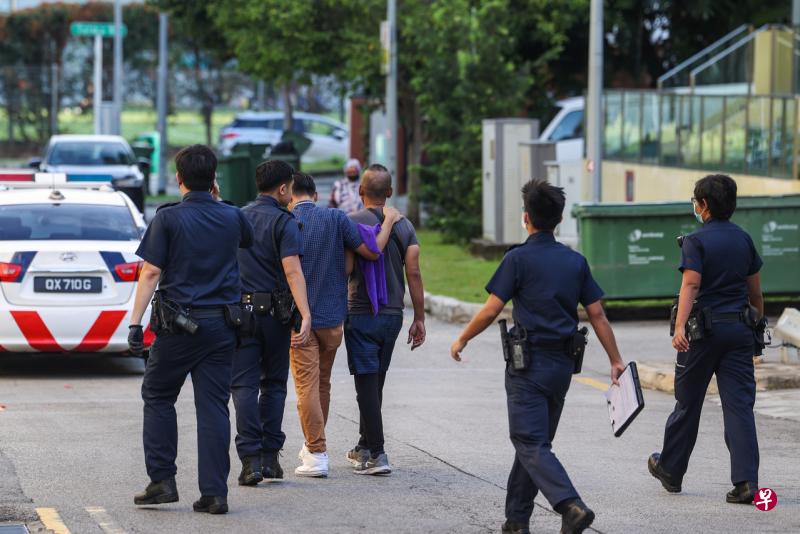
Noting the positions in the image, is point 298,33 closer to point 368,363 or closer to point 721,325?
point 368,363

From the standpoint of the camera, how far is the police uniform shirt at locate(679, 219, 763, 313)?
321 inches

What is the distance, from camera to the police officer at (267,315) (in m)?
8.35

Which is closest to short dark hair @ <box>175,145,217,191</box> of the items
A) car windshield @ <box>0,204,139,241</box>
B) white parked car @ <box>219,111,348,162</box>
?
car windshield @ <box>0,204,139,241</box>

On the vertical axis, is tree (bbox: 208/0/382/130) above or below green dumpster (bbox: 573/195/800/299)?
above

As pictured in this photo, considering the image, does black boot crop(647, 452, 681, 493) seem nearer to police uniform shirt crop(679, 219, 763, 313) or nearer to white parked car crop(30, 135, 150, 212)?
police uniform shirt crop(679, 219, 763, 313)

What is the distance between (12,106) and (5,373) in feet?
118

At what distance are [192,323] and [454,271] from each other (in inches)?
553

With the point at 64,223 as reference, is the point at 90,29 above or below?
above

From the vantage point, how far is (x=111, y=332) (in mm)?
12617

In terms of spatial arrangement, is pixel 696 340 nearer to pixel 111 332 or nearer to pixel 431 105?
pixel 111 332

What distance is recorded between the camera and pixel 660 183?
2514cm

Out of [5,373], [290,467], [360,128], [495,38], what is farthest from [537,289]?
[360,128]

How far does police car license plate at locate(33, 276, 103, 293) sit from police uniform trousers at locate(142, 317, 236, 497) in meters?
5.00

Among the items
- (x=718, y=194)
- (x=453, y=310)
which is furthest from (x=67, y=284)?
(x=718, y=194)
